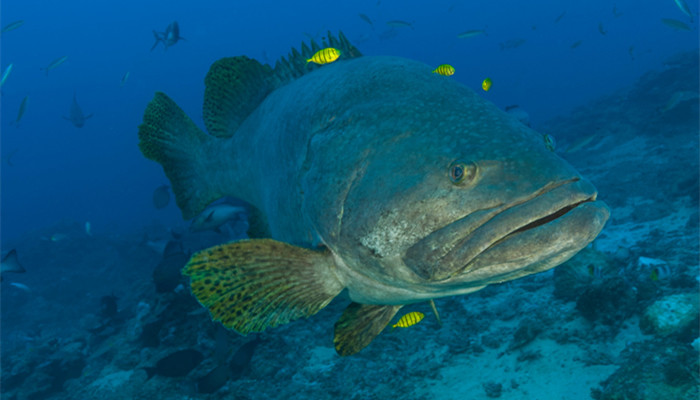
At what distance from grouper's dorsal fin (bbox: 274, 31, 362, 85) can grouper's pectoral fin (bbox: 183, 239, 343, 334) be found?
176 cm

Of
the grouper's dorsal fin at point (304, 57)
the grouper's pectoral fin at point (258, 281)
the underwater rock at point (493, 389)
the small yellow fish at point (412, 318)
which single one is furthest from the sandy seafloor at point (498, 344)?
the grouper's dorsal fin at point (304, 57)

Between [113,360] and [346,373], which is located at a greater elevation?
[113,360]

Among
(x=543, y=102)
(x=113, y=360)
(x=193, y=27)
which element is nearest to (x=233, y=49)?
(x=193, y=27)

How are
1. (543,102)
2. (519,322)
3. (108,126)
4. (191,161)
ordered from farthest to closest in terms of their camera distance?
(108,126), (543,102), (519,322), (191,161)

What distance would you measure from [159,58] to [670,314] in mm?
133422

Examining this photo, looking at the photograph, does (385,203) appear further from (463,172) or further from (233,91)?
(233,91)

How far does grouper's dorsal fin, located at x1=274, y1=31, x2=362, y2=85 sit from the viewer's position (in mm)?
3246

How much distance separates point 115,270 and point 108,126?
367 ft

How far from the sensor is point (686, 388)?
Answer: 9.82 ft

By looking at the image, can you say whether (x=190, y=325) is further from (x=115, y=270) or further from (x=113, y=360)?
(x=115, y=270)

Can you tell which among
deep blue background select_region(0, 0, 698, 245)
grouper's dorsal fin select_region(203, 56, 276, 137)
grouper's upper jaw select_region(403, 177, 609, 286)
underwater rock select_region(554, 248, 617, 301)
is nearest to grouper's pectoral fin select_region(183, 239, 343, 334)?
grouper's upper jaw select_region(403, 177, 609, 286)

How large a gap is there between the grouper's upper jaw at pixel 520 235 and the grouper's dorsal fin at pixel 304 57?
2.00m

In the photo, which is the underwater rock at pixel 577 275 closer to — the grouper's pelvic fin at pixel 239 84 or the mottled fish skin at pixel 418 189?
the mottled fish skin at pixel 418 189

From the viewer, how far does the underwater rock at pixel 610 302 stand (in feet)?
14.6
